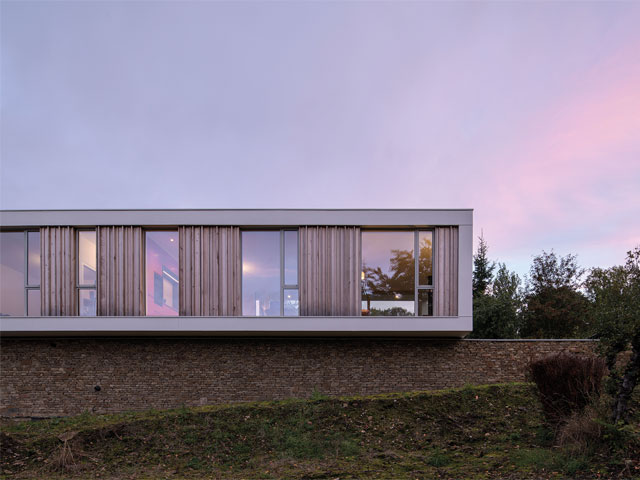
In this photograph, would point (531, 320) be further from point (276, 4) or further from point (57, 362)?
point (57, 362)

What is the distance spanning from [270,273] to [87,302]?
493cm

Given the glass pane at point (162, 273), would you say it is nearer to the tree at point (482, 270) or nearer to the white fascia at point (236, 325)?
the white fascia at point (236, 325)

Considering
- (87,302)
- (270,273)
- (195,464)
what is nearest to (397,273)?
(270,273)

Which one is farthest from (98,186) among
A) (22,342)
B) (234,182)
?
(22,342)

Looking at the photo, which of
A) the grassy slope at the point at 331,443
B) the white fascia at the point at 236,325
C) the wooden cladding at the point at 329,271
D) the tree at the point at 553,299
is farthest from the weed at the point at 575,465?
the tree at the point at 553,299

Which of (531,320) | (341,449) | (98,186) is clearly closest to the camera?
(341,449)

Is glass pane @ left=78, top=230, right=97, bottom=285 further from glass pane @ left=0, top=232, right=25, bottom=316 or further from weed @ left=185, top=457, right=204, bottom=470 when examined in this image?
weed @ left=185, top=457, right=204, bottom=470

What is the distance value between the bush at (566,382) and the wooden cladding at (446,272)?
3469 mm

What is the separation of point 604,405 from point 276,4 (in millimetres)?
13517

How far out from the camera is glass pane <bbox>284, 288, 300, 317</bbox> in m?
9.02

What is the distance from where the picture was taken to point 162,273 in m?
9.28

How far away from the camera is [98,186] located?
2670cm

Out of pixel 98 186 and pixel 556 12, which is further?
pixel 98 186

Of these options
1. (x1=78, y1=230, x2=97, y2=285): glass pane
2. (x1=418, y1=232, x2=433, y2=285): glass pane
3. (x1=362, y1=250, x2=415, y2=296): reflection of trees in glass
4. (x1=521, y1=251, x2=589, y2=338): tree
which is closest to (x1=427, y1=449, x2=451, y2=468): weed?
(x1=362, y1=250, x2=415, y2=296): reflection of trees in glass
